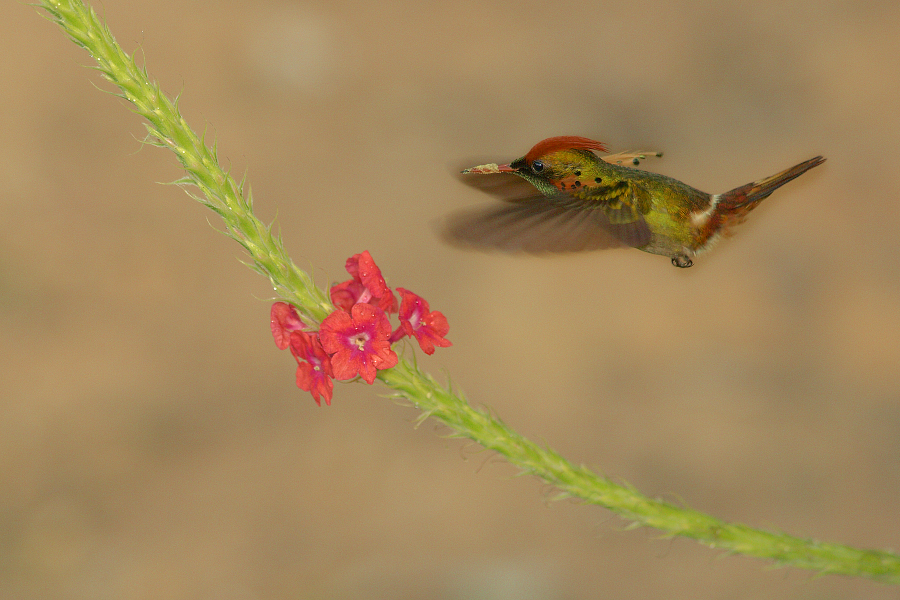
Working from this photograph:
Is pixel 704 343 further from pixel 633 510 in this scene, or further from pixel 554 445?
pixel 633 510

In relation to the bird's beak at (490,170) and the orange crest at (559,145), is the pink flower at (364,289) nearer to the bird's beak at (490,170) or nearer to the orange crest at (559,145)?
the bird's beak at (490,170)

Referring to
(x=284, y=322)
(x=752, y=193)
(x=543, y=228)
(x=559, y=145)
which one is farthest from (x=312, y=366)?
(x=752, y=193)

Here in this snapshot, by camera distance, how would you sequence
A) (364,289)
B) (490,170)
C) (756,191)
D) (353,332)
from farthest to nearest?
1. (756,191)
2. (490,170)
3. (364,289)
4. (353,332)

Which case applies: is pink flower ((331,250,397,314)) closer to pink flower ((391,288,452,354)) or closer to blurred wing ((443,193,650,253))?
pink flower ((391,288,452,354))

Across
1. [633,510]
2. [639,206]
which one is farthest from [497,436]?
[639,206]

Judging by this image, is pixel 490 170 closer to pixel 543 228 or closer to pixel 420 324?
pixel 543 228
